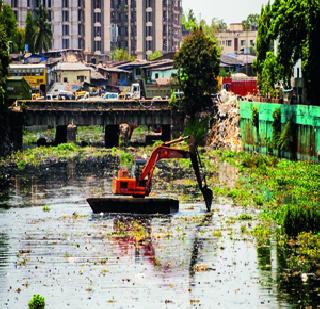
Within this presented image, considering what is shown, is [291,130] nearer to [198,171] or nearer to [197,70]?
[198,171]

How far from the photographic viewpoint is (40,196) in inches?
3519

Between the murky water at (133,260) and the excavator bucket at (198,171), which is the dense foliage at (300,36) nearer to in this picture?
the murky water at (133,260)

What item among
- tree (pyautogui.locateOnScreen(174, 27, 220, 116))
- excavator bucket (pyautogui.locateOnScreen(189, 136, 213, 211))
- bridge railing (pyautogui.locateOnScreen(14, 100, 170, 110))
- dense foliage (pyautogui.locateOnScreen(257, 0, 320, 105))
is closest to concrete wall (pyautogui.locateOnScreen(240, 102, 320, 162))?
dense foliage (pyautogui.locateOnScreen(257, 0, 320, 105))

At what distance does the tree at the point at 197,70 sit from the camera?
14938 centimetres

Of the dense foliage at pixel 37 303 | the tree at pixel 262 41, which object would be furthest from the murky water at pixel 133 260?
the tree at pixel 262 41

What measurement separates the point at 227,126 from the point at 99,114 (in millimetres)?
14832

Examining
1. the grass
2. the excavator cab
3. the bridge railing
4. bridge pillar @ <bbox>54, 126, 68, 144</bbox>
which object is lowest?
bridge pillar @ <bbox>54, 126, 68, 144</bbox>

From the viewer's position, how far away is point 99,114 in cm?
14800

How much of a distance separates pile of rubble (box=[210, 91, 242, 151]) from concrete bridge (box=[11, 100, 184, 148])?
5.70 m

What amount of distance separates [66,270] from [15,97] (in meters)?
93.9

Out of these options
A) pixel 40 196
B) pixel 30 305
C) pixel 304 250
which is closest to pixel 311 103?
pixel 40 196

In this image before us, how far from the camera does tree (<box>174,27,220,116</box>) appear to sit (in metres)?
149

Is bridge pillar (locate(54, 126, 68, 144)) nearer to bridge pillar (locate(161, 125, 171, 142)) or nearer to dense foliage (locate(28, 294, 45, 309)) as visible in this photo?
bridge pillar (locate(161, 125, 171, 142))

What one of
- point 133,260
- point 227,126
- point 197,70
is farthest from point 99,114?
point 133,260
